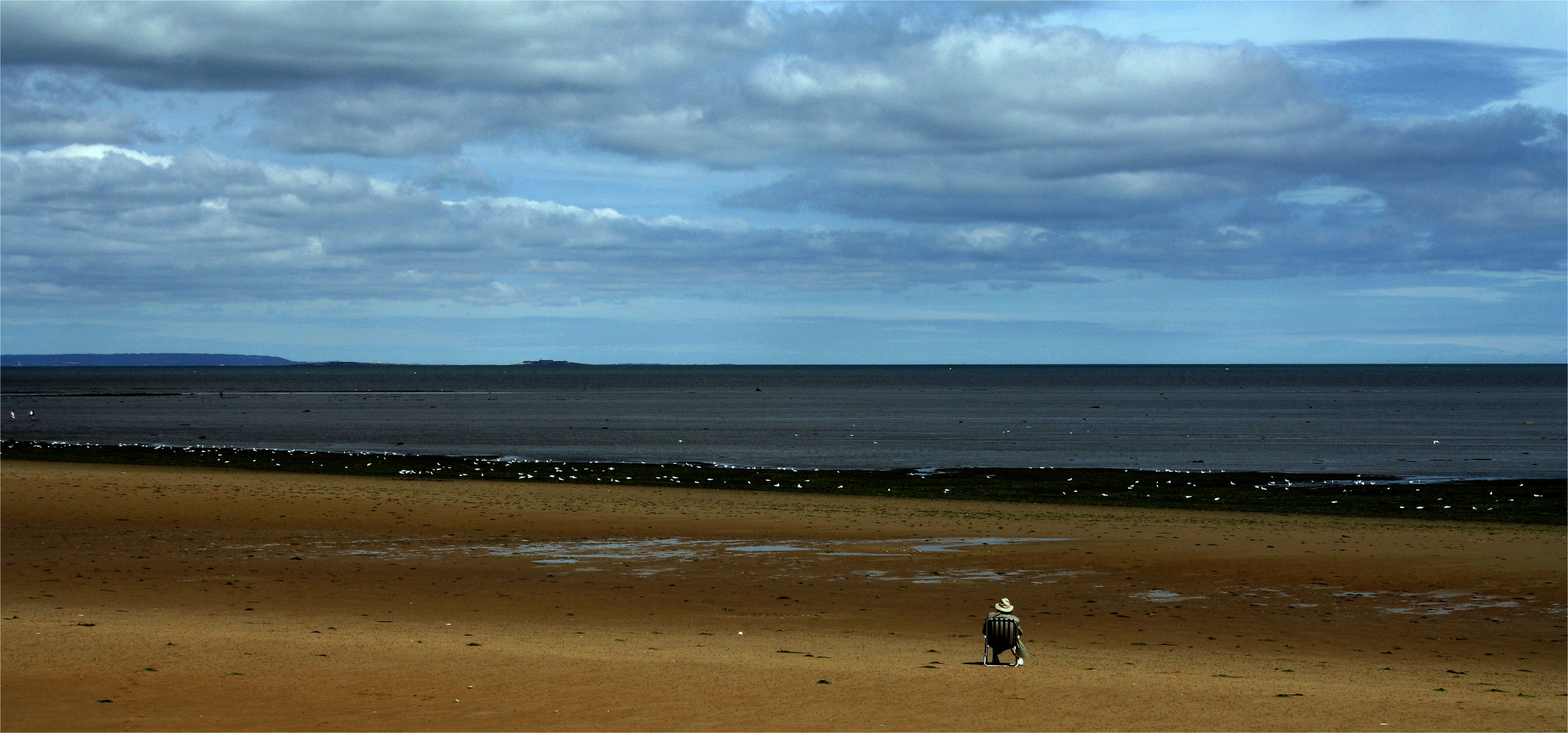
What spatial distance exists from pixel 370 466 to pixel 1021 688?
40664 millimetres

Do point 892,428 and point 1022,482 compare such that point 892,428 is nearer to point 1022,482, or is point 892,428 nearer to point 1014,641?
Result: point 1022,482

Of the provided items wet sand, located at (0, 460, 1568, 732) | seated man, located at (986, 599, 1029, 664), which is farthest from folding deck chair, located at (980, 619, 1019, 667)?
wet sand, located at (0, 460, 1568, 732)

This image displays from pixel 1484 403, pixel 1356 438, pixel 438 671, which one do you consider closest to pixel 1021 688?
pixel 438 671

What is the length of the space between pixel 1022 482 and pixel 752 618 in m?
27.6

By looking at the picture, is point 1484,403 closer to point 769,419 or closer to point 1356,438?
point 1356,438

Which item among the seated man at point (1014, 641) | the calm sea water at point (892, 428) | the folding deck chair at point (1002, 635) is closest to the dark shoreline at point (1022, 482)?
the calm sea water at point (892, 428)

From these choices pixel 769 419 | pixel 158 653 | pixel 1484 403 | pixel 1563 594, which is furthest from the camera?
pixel 1484 403

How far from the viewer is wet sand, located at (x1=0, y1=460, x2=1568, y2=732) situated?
40.3ft

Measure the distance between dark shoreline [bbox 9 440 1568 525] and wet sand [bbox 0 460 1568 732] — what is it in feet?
13.3

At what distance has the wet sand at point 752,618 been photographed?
1227 cm

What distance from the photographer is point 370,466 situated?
49344mm

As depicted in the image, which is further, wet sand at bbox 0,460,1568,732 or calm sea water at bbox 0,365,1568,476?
calm sea water at bbox 0,365,1568,476

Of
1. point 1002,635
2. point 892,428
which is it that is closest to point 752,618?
point 1002,635

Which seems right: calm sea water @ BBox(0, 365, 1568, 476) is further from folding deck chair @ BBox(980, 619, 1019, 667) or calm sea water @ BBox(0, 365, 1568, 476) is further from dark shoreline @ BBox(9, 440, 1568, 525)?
folding deck chair @ BBox(980, 619, 1019, 667)
